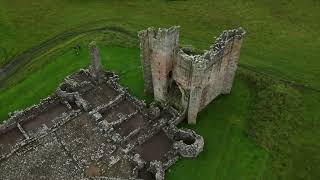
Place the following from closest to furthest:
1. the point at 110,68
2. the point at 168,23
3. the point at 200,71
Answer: the point at 200,71 < the point at 110,68 < the point at 168,23

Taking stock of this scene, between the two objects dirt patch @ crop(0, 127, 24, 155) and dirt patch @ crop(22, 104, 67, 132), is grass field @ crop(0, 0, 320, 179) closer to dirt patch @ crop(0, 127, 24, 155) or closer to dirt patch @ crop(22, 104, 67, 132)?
dirt patch @ crop(22, 104, 67, 132)

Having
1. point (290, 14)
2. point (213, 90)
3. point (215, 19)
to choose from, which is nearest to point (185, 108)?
point (213, 90)

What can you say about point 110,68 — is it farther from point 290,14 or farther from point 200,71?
point 290,14

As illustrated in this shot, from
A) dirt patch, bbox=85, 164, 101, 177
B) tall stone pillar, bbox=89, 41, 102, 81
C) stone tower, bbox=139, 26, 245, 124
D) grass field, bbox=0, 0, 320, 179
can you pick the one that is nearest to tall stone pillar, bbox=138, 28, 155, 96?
stone tower, bbox=139, 26, 245, 124

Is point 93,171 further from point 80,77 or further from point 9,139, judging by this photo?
point 80,77

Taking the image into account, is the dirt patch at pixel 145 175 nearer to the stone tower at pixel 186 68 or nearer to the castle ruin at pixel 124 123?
the castle ruin at pixel 124 123

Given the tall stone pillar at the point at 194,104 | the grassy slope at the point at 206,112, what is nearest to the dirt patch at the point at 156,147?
the grassy slope at the point at 206,112
